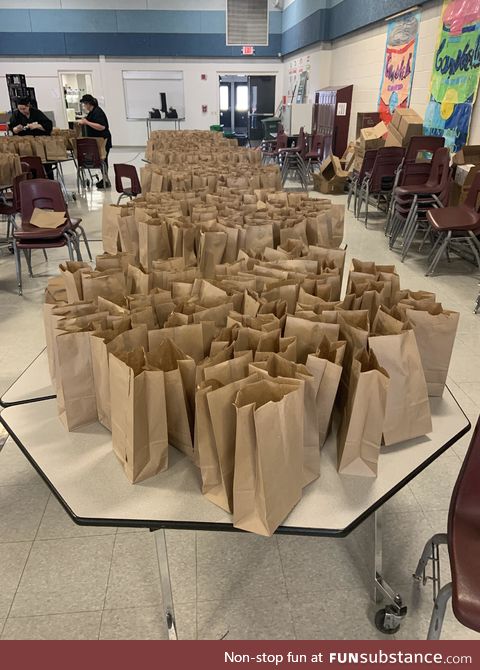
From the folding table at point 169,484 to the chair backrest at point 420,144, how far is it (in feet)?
15.8

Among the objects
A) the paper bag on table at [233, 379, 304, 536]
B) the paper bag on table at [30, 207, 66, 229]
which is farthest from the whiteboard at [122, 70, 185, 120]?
the paper bag on table at [233, 379, 304, 536]

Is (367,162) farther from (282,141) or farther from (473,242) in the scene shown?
(282,141)

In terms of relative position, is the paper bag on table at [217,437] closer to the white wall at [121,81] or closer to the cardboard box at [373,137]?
the cardboard box at [373,137]

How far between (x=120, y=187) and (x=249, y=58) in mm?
11074

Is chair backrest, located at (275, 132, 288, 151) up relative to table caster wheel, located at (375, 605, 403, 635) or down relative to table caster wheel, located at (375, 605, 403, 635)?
up

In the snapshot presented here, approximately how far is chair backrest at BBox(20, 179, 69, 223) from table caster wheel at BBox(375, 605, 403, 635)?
3.97 m

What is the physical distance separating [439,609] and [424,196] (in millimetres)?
4523

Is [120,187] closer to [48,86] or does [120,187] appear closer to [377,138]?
[377,138]

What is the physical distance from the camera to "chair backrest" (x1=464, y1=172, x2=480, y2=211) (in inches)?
165

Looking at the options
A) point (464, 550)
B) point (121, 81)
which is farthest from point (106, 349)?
point (121, 81)

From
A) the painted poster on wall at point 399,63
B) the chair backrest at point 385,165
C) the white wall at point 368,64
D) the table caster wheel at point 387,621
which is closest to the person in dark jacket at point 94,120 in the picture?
the white wall at point 368,64

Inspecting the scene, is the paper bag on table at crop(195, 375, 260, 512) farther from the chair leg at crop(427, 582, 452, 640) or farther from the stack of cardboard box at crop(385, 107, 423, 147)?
the stack of cardboard box at crop(385, 107, 423, 147)

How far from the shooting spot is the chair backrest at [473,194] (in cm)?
420
